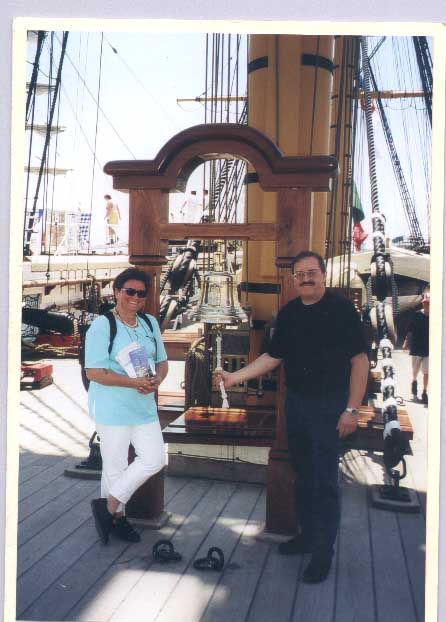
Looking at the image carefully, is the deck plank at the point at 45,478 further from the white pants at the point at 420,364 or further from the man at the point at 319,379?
the white pants at the point at 420,364

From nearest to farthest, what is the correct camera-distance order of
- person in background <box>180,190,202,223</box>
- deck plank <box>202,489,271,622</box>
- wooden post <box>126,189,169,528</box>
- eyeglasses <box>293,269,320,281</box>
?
deck plank <box>202,489,271,622</box>, eyeglasses <box>293,269,320,281</box>, wooden post <box>126,189,169,528</box>, person in background <box>180,190,202,223</box>

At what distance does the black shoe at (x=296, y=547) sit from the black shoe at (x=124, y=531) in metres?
0.54

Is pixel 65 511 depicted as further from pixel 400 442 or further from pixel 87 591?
pixel 400 442

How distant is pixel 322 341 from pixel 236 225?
533 millimetres

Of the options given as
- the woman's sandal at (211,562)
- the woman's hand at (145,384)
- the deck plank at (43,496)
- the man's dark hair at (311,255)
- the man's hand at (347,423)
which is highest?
the man's dark hair at (311,255)

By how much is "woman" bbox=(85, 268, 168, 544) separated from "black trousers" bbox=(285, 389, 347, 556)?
0.53m

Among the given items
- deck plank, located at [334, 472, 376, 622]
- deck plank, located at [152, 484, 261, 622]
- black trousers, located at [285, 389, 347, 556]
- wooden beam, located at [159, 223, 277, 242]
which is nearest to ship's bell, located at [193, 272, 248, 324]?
wooden beam, located at [159, 223, 277, 242]

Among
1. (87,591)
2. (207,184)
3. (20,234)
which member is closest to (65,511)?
(87,591)

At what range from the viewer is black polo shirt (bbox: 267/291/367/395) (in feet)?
8.18

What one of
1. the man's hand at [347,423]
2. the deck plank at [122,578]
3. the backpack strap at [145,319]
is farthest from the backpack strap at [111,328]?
the man's hand at [347,423]

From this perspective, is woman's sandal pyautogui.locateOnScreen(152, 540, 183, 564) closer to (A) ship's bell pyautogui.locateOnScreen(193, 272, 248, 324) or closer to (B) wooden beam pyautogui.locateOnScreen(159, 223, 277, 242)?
(A) ship's bell pyautogui.locateOnScreen(193, 272, 248, 324)

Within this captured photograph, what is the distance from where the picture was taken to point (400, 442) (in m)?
2.58

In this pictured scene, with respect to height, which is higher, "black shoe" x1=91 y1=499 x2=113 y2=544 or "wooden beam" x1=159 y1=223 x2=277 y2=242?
"wooden beam" x1=159 y1=223 x2=277 y2=242

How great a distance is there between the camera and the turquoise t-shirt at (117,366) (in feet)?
8.48
